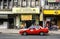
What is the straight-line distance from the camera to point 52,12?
44.7 meters

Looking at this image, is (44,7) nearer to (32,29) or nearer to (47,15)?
(47,15)

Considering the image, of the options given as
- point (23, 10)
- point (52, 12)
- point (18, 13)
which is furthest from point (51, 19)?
point (18, 13)

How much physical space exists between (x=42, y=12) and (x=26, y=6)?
11.2 ft

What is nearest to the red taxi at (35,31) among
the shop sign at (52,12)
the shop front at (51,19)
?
the shop sign at (52,12)

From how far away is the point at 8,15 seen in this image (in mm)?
47500

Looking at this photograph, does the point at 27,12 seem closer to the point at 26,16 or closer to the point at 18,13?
the point at 26,16

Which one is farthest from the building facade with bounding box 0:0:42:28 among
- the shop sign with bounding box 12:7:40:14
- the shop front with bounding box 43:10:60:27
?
the shop front with bounding box 43:10:60:27

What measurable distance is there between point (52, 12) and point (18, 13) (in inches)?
249

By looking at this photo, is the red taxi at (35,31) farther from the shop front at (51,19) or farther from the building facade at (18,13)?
the building facade at (18,13)

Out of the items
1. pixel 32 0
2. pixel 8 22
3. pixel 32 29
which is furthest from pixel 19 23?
pixel 32 29

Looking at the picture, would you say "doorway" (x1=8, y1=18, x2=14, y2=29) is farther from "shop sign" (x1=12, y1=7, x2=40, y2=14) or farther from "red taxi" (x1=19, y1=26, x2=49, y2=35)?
"red taxi" (x1=19, y1=26, x2=49, y2=35)

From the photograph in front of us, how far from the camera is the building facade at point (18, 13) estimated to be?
1813 inches

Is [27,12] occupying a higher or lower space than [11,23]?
higher

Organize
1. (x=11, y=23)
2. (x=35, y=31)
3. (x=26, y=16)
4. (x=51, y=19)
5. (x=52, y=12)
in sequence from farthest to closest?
(x=11, y=23)
(x=26, y=16)
(x=51, y=19)
(x=52, y=12)
(x=35, y=31)
